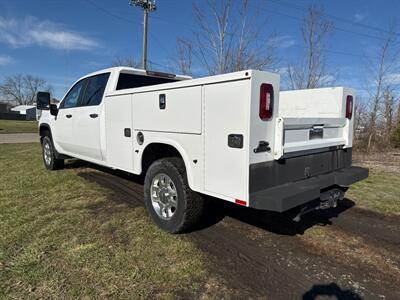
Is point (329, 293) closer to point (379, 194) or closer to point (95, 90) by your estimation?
point (379, 194)

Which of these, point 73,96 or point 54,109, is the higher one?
point 73,96

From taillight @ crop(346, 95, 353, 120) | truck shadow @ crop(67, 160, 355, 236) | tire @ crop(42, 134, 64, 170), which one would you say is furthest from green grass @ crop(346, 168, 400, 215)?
tire @ crop(42, 134, 64, 170)

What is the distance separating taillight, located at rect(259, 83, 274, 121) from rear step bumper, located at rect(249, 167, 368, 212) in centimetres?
71

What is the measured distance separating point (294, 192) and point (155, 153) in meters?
1.98

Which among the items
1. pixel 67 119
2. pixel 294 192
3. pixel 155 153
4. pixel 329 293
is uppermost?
pixel 67 119

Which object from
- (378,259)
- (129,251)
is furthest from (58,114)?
(378,259)

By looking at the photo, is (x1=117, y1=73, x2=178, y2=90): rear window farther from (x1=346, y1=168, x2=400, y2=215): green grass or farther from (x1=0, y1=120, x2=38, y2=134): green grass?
(x1=0, y1=120, x2=38, y2=134): green grass

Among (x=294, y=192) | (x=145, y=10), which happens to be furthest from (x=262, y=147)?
(x=145, y=10)

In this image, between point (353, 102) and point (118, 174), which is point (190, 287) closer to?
point (353, 102)

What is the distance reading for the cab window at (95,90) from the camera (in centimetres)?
527

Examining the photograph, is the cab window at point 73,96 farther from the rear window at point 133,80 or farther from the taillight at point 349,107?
the taillight at point 349,107

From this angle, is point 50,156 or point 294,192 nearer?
point 294,192

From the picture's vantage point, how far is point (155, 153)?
419 cm

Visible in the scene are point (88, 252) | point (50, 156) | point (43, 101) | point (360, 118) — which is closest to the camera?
point (88, 252)
